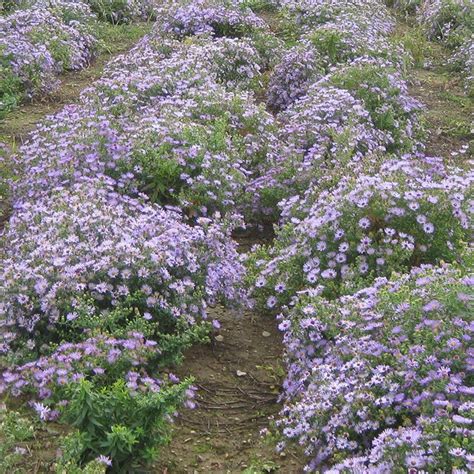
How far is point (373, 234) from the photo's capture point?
14.1 feet

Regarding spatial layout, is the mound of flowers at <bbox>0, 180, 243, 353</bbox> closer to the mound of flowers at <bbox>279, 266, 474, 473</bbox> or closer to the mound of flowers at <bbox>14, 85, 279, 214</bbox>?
the mound of flowers at <bbox>14, 85, 279, 214</bbox>

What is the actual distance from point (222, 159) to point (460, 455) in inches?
126

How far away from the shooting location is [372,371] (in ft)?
10.7

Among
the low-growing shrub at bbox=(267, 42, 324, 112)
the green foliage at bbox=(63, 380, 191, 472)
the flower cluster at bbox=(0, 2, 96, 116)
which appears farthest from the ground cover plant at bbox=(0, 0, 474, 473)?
the flower cluster at bbox=(0, 2, 96, 116)

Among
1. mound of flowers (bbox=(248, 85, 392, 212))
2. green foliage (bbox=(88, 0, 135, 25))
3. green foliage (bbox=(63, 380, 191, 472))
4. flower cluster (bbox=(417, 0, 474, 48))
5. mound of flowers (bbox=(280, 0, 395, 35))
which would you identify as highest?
flower cluster (bbox=(417, 0, 474, 48))

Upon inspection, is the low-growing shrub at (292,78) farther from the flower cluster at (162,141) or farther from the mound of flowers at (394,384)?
the mound of flowers at (394,384)

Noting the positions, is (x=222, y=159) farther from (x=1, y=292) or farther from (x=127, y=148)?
(x=1, y=292)

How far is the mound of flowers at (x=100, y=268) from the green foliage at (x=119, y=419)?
0.66 m

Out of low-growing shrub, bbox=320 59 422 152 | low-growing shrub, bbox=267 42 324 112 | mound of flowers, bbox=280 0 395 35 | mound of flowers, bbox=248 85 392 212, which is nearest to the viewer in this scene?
mound of flowers, bbox=248 85 392 212

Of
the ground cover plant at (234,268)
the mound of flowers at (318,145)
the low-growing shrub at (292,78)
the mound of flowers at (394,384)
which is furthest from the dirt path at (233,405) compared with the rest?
the low-growing shrub at (292,78)

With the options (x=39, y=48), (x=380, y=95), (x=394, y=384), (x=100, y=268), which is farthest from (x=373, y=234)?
(x=39, y=48)

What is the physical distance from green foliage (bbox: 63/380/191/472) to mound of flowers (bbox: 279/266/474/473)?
593mm

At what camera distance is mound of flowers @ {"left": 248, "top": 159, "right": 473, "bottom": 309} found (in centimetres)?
423

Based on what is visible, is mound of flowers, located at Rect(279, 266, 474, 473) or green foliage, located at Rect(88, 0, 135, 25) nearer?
mound of flowers, located at Rect(279, 266, 474, 473)
